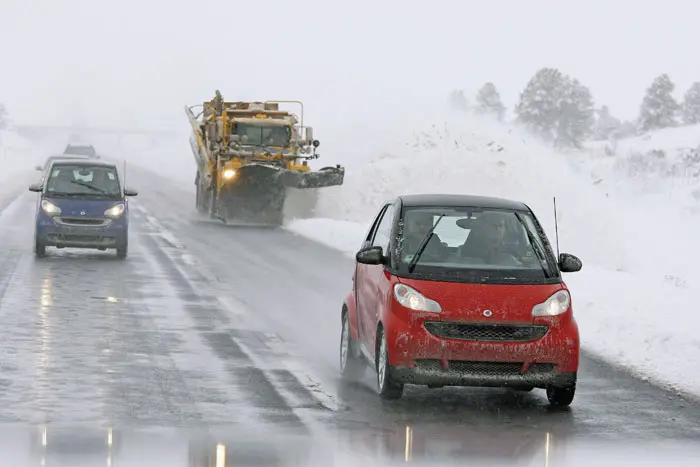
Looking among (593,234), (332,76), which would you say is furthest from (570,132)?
(593,234)

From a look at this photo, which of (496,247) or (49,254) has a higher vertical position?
(496,247)

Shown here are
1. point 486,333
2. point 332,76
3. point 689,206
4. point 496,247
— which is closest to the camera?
point 486,333

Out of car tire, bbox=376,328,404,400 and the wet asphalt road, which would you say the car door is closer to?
car tire, bbox=376,328,404,400

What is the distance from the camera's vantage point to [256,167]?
32.8 m

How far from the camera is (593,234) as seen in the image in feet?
123

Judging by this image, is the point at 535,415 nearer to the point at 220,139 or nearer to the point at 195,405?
the point at 195,405

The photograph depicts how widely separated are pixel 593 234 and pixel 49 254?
712 inches

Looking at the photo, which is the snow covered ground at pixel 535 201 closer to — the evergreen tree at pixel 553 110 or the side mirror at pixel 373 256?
the side mirror at pixel 373 256

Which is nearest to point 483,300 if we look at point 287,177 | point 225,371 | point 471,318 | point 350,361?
point 471,318

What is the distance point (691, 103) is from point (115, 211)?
11746cm

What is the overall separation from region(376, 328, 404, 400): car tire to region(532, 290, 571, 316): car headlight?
1.11 metres

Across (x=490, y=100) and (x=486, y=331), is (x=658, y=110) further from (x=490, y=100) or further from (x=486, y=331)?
(x=486, y=331)

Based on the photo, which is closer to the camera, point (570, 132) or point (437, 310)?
point (437, 310)

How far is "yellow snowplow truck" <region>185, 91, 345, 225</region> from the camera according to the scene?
33.1 meters
